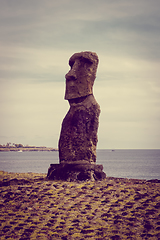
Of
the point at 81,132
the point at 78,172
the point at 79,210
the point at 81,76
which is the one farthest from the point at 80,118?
the point at 79,210

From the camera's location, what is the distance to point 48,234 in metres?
9.68

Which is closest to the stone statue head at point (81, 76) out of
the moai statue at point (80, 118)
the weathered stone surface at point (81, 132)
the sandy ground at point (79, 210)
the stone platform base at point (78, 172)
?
the moai statue at point (80, 118)

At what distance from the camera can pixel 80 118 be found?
1476 cm

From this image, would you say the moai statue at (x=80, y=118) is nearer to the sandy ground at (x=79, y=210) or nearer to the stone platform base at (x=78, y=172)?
the stone platform base at (x=78, y=172)

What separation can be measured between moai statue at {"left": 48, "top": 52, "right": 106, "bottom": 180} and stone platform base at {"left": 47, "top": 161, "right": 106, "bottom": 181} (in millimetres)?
52

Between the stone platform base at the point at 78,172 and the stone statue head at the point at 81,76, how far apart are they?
2957 millimetres

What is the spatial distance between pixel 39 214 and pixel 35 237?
4.81ft

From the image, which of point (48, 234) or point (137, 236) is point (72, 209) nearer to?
point (48, 234)

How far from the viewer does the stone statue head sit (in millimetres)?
14984

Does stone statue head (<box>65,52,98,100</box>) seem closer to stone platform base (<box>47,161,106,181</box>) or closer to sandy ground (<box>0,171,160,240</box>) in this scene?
stone platform base (<box>47,161,106,181</box>)

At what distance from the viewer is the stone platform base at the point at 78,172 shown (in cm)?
1384

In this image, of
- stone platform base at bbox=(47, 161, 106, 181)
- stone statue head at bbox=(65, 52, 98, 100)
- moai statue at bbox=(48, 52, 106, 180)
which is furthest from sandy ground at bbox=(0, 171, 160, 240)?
stone statue head at bbox=(65, 52, 98, 100)

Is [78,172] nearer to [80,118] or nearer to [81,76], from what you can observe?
[80,118]

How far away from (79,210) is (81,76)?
6.14 m
